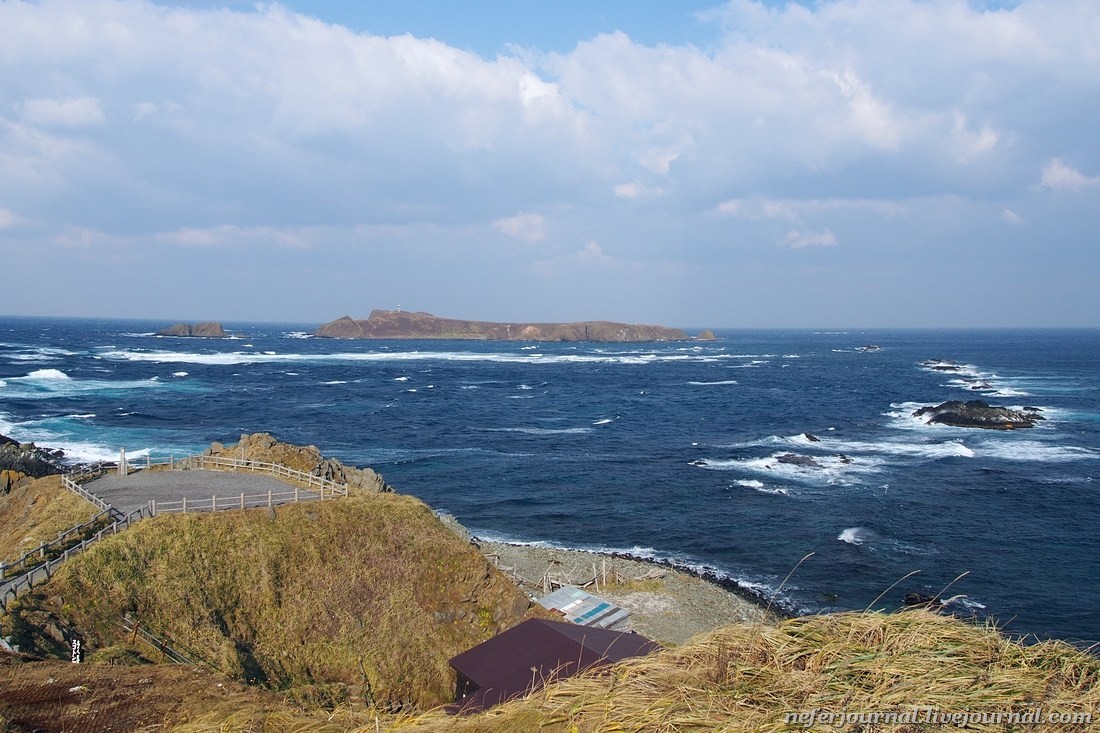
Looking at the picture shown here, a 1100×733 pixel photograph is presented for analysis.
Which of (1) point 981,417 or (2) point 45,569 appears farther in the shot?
(1) point 981,417

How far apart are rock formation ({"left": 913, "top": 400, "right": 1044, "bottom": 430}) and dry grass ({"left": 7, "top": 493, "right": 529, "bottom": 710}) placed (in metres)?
60.6

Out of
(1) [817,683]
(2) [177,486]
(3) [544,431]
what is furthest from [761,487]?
(1) [817,683]

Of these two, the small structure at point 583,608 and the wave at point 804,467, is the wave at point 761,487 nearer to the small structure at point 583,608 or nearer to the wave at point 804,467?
the wave at point 804,467

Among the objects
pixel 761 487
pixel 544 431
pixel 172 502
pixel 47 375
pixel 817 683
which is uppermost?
pixel 817 683

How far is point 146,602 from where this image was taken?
1739 centimetres

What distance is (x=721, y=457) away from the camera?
178 ft

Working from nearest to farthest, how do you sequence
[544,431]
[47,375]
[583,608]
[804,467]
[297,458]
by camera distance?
[583,608]
[297,458]
[804,467]
[544,431]
[47,375]

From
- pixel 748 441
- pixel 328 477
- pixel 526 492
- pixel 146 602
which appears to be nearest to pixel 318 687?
pixel 146 602

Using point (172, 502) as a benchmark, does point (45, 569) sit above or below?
below

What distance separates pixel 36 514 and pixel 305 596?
33.3 ft

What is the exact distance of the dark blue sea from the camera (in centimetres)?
3222

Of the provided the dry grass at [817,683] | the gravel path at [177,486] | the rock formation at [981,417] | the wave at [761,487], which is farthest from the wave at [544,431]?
the dry grass at [817,683]

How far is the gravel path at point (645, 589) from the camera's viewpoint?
2586 cm

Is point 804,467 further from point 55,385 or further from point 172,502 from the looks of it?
point 55,385
